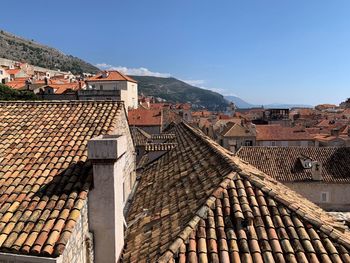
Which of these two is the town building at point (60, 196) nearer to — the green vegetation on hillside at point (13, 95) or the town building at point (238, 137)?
the green vegetation on hillside at point (13, 95)

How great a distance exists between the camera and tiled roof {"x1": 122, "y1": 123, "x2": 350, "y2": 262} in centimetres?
509

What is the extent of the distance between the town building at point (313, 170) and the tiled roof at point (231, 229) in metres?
21.1

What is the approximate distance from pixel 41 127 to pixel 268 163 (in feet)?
76.3

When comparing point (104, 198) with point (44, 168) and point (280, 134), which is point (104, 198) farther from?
point (280, 134)

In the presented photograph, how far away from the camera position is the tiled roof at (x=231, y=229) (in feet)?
16.7

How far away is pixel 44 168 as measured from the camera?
24.2 ft

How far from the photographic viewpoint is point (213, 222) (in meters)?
5.77

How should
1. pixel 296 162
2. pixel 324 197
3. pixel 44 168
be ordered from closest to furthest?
pixel 44 168 → pixel 324 197 → pixel 296 162

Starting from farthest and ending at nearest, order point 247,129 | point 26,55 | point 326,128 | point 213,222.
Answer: point 26,55
point 326,128
point 247,129
point 213,222

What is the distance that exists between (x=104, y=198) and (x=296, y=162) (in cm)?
2491

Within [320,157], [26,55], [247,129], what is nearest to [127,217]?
[320,157]

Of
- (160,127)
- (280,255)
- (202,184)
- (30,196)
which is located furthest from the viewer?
(160,127)

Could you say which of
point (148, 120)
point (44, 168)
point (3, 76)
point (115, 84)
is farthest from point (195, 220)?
point (3, 76)

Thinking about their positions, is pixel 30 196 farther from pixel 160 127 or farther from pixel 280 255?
pixel 160 127
